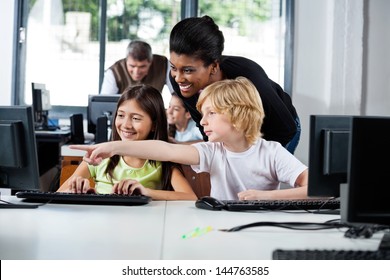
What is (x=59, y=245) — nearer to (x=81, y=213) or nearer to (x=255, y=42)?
(x=81, y=213)

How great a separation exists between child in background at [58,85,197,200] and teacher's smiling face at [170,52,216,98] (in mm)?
144

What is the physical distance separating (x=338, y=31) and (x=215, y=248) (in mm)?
5137

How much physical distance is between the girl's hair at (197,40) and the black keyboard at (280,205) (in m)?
0.78

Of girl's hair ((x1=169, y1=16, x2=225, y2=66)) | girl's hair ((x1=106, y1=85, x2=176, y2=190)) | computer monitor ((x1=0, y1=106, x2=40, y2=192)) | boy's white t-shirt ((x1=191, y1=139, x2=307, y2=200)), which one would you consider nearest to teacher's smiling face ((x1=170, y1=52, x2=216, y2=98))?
girl's hair ((x1=169, y1=16, x2=225, y2=66))

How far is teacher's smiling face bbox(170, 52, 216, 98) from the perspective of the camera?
2.60m

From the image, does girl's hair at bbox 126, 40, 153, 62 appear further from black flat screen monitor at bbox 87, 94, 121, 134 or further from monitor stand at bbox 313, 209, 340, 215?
monitor stand at bbox 313, 209, 340, 215

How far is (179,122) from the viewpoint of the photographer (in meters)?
Result: 4.68

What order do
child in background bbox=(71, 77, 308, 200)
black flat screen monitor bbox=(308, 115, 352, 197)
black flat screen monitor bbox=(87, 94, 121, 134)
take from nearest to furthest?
black flat screen monitor bbox=(308, 115, 352, 197), child in background bbox=(71, 77, 308, 200), black flat screen monitor bbox=(87, 94, 121, 134)

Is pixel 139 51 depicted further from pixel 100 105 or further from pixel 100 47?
pixel 100 47

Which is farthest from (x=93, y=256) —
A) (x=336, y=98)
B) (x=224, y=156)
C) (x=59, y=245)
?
(x=336, y=98)

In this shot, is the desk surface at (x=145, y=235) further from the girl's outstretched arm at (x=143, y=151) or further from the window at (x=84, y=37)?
the window at (x=84, y=37)

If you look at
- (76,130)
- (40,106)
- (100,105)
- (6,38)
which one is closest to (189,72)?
(100,105)

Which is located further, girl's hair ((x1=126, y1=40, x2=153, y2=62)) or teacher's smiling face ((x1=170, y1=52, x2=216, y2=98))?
girl's hair ((x1=126, y1=40, x2=153, y2=62))

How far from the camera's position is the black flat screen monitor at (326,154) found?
5.90 feet
